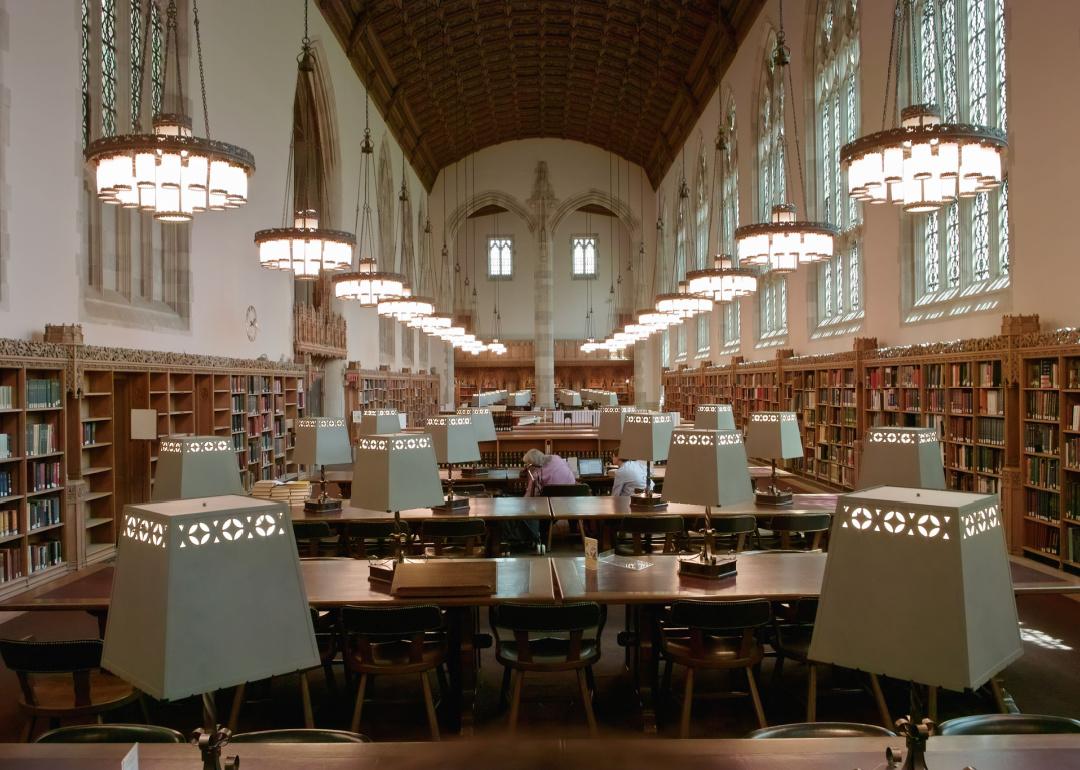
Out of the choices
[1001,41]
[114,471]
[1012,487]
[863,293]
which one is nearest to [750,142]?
[863,293]

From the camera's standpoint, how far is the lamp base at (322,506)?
6.34 m

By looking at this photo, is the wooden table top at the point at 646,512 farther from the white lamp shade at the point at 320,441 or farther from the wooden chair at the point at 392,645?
the wooden chair at the point at 392,645

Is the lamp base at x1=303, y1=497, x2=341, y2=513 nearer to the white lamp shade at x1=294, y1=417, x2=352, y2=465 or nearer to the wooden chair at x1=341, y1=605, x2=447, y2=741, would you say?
the white lamp shade at x1=294, y1=417, x2=352, y2=465

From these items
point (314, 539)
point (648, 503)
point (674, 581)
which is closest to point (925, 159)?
point (648, 503)

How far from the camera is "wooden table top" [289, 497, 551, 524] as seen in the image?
6.09 meters

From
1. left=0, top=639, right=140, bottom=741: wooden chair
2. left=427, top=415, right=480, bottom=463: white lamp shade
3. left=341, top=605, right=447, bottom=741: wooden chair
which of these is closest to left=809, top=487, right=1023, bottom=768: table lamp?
left=341, top=605, right=447, bottom=741: wooden chair

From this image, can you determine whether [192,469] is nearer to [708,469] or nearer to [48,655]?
[48,655]

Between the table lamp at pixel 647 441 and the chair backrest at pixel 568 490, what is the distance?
123cm

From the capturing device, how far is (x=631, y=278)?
1297 inches

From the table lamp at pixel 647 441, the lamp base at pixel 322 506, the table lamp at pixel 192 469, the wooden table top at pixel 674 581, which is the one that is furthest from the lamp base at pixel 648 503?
the table lamp at pixel 192 469

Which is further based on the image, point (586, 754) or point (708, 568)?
point (708, 568)

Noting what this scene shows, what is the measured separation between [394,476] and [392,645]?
3.09 ft

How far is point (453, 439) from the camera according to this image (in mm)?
6340

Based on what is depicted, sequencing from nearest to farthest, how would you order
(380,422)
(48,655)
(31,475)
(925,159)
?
(48,655)
(925,159)
(31,475)
(380,422)
